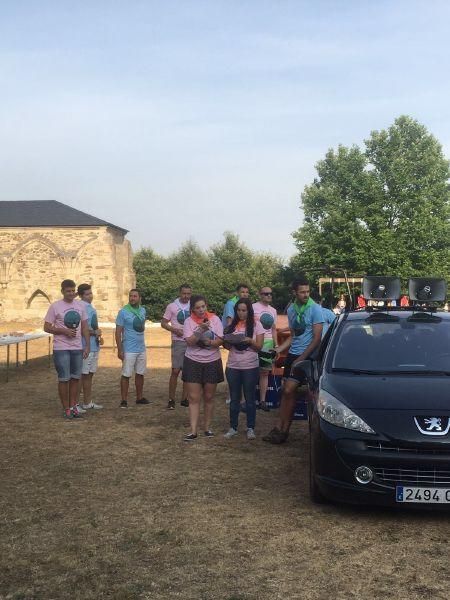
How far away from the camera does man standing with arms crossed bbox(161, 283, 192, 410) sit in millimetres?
10547

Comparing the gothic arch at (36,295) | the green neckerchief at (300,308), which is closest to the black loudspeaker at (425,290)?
the green neckerchief at (300,308)

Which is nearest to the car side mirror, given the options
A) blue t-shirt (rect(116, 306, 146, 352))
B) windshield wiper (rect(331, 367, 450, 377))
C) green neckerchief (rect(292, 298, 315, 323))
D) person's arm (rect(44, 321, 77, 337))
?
windshield wiper (rect(331, 367, 450, 377))

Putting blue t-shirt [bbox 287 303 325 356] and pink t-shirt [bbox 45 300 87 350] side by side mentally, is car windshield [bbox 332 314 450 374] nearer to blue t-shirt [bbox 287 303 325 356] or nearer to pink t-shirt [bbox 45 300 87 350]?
blue t-shirt [bbox 287 303 325 356]

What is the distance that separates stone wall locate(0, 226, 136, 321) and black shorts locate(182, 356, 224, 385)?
116 ft

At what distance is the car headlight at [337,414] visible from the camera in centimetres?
514

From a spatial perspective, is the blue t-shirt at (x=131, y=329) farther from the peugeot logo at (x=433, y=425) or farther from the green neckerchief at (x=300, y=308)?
the peugeot logo at (x=433, y=425)

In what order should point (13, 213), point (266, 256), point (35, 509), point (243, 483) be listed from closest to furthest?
point (35, 509)
point (243, 483)
point (13, 213)
point (266, 256)

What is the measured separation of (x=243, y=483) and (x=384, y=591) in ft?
8.16

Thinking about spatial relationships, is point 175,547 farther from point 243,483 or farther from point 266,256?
point 266,256

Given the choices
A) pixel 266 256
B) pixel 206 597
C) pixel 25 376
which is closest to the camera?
pixel 206 597

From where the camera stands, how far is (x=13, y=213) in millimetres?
46000

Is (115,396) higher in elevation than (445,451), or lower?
lower

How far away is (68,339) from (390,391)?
5.20 meters

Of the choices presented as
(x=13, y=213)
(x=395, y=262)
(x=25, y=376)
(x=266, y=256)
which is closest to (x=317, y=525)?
(x=25, y=376)
